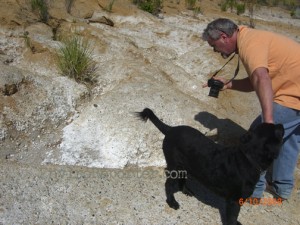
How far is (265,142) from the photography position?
283 cm

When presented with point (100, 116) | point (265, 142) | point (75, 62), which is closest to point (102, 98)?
point (100, 116)

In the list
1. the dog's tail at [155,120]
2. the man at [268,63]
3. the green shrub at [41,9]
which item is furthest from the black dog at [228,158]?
the green shrub at [41,9]

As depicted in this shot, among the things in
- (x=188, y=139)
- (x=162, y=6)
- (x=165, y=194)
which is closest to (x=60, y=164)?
(x=165, y=194)

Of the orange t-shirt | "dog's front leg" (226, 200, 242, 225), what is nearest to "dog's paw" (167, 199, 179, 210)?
"dog's front leg" (226, 200, 242, 225)

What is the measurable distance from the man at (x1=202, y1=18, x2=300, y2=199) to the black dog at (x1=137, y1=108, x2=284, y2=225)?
17 cm

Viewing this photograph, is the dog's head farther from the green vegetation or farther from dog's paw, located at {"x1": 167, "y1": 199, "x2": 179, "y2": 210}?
the green vegetation

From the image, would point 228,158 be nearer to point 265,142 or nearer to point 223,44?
point 265,142

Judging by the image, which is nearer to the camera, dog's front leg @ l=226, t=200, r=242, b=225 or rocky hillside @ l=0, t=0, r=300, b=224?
dog's front leg @ l=226, t=200, r=242, b=225

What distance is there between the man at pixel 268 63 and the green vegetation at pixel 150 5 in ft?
21.1

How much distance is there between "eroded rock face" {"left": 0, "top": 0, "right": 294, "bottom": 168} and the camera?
4.45m

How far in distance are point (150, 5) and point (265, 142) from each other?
7.20 m
